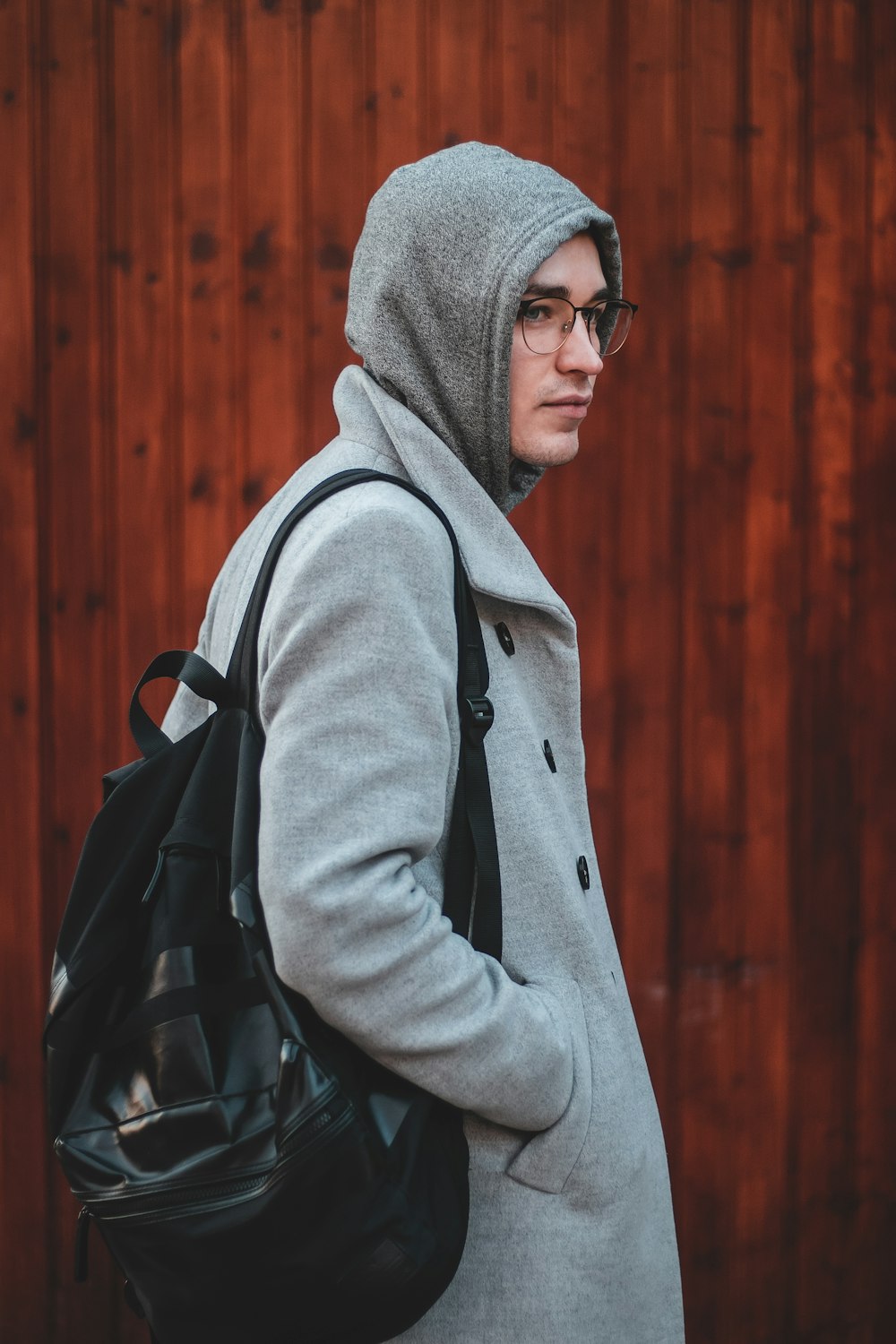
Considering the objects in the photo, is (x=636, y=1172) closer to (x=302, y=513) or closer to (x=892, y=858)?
(x=302, y=513)

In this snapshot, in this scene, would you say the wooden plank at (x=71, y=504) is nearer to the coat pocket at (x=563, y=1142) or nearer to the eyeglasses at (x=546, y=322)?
the eyeglasses at (x=546, y=322)

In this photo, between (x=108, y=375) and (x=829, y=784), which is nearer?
(x=108, y=375)

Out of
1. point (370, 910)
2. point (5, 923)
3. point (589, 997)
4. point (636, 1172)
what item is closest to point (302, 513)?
point (370, 910)

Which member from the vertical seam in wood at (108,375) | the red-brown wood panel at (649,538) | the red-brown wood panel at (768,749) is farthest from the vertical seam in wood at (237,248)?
the red-brown wood panel at (768,749)

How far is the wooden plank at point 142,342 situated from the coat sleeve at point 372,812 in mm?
1273

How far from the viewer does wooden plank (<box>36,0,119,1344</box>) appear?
6.91ft

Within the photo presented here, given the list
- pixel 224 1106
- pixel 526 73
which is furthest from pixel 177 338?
pixel 224 1106

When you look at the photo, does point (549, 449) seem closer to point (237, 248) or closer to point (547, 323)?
point (547, 323)

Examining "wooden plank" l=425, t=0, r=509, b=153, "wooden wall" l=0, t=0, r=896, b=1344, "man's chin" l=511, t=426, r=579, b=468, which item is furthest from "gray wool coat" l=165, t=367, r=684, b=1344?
"wooden plank" l=425, t=0, r=509, b=153

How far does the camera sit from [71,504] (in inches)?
85.0

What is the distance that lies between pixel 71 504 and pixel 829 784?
6.07ft

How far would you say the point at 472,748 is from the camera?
1.05 meters

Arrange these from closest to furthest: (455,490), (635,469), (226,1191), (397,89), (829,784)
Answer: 1. (226,1191)
2. (455,490)
3. (397,89)
4. (635,469)
5. (829,784)

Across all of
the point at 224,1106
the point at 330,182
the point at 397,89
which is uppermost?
the point at 397,89
